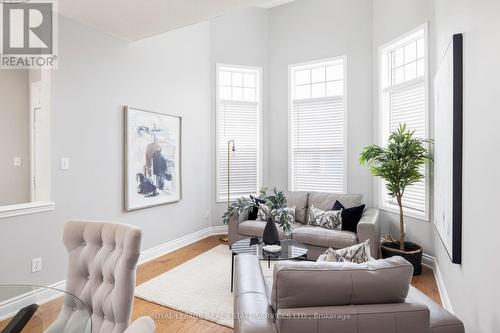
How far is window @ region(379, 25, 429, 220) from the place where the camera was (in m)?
3.83

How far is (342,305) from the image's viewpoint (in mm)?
1365

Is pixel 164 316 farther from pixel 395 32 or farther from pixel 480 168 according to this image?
pixel 395 32

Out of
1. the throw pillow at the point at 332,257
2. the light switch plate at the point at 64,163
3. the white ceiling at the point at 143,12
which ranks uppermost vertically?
the white ceiling at the point at 143,12

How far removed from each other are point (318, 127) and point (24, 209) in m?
4.10

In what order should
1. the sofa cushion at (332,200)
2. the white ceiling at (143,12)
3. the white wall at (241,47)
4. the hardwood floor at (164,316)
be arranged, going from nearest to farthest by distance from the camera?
the hardwood floor at (164,316)
the white ceiling at (143,12)
the sofa cushion at (332,200)
the white wall at (241,47)

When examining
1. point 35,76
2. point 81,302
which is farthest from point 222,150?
point 81,302

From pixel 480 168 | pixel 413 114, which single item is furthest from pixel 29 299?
pixel 413 114

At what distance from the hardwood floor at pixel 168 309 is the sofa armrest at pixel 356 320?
1116mm

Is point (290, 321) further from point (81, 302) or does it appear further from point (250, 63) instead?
point (250, 63)

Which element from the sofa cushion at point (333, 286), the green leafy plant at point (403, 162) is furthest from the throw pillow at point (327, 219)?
the sofa cushion at point (333, 286)

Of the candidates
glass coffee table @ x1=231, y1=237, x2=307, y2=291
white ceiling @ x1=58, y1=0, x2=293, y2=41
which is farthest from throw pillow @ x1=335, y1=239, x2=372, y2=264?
white ceiling @ x1=58, y1=0, x2=293, y2=41

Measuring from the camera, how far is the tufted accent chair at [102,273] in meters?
1.45

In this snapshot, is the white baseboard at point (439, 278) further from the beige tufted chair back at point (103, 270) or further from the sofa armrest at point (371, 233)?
the beige tufted chair back at point (103, 270)

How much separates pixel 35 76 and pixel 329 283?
4.10 meters
